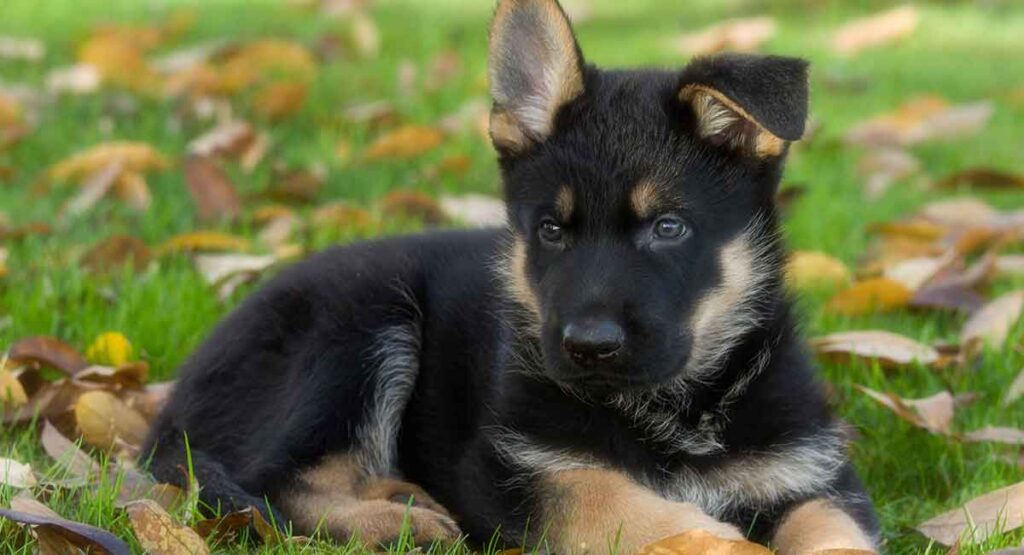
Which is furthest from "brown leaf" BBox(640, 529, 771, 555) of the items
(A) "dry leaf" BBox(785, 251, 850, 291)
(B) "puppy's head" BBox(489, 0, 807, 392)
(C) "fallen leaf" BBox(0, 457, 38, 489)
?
(A) "dry leaf" BBox(785, 251, 850, 291)

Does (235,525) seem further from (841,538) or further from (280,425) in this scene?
(841,538)

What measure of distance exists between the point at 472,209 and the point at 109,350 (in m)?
1.91

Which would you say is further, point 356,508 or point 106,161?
point 106,161

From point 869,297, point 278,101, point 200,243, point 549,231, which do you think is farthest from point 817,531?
point 278,101

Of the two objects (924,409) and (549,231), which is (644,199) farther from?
(924,409)

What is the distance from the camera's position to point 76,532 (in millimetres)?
3082

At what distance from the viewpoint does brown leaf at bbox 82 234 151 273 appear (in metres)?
5.46

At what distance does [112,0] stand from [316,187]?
3.99 meters

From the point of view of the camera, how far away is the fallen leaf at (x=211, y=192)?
620cm

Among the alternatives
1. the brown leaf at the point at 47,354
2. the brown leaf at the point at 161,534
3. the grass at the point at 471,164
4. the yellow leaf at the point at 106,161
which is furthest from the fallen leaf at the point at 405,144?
the brown leaf at the point at 161,534

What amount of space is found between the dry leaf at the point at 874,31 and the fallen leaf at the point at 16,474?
22.3 ft

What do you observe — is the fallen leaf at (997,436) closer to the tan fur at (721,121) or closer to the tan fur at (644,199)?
the tan fur at (721,121)

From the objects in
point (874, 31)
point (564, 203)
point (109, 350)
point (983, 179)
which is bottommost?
point (874, 31)

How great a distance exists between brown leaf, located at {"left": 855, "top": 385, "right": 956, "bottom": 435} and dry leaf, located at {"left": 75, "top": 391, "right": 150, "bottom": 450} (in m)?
2.03
